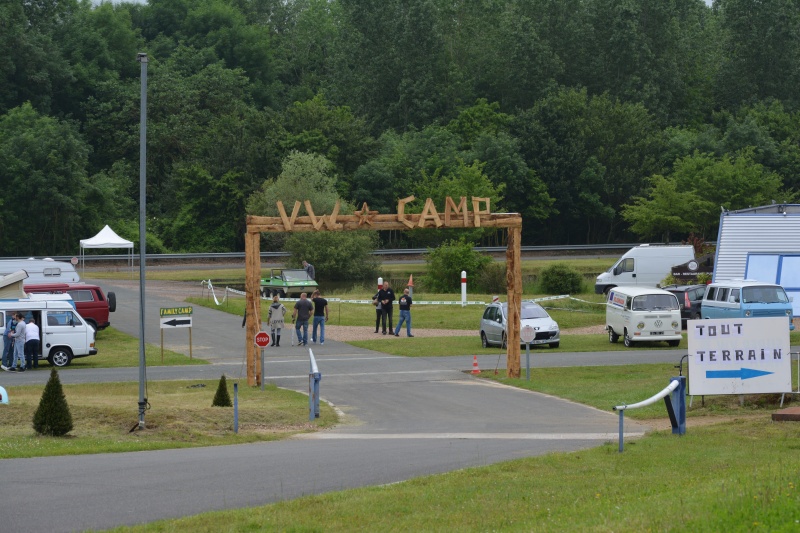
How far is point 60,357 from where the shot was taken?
30.2 metres

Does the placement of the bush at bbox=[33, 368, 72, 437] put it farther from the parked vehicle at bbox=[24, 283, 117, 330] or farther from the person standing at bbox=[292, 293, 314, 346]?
the parked vehicle at bbox=[24, 283, 117, 330]

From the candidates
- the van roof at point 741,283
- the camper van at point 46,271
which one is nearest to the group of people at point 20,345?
the camper van at point 46,271

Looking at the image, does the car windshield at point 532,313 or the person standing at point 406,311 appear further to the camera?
the person standing at point 406,311

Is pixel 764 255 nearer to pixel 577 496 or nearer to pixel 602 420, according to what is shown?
pixel 602 420

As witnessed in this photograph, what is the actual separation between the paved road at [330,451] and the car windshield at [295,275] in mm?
18582

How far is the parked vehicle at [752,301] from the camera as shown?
30.6 metres

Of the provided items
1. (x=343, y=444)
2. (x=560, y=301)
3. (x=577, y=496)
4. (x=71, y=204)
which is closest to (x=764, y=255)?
(x=560, y=301)

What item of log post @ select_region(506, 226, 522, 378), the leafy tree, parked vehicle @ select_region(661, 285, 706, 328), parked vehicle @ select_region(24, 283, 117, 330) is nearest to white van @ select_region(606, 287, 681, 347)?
parked vehicle @ select_region(661, 285, 706, 328)

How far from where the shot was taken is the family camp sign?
84.0 feet

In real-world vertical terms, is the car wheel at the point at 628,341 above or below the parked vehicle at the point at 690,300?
below

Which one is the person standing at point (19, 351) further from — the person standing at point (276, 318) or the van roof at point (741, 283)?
the van roof at point (741, 283)

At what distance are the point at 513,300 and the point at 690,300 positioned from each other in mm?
13872

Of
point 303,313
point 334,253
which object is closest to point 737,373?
point 303,313

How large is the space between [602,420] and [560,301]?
92.0 feet
